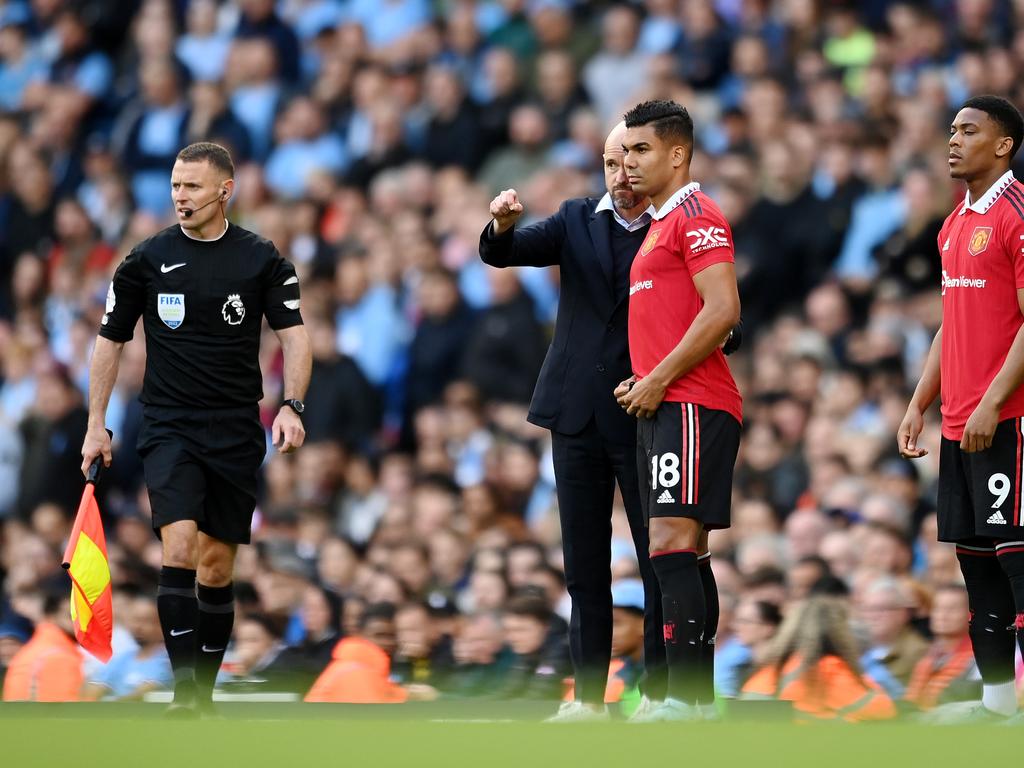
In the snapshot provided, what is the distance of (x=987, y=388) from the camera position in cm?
634

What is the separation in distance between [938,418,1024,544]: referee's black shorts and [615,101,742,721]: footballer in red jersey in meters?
0.84

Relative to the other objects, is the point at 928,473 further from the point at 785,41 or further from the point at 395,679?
the point at 785,41

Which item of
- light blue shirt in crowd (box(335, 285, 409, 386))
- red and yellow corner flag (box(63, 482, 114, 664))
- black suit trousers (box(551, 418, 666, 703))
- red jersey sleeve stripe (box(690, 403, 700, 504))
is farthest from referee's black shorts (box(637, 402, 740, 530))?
light blue shirt in crowd (box(335, 285, 409, 386))

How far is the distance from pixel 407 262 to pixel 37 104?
4.94m

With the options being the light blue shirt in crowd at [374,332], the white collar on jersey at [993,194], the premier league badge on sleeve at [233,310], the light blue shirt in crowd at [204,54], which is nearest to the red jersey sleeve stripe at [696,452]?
the white collar on jersey at [993,194]

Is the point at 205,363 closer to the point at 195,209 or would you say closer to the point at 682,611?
the point at 195,209

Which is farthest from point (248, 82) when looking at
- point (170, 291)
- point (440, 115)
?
point (170, 291)

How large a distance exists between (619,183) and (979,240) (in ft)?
4.47

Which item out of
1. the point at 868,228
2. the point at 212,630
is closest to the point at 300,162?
Result: the point at 868,228

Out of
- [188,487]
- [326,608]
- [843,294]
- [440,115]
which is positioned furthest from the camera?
[440,115]

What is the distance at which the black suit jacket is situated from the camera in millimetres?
6836

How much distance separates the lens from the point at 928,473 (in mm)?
10273

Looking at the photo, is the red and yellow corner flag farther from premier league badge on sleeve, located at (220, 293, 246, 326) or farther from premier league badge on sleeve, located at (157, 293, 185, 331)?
premier league badge on sleeve, located at (220, 293, 246, 326)

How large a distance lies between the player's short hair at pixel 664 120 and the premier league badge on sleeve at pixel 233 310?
1779 mm
